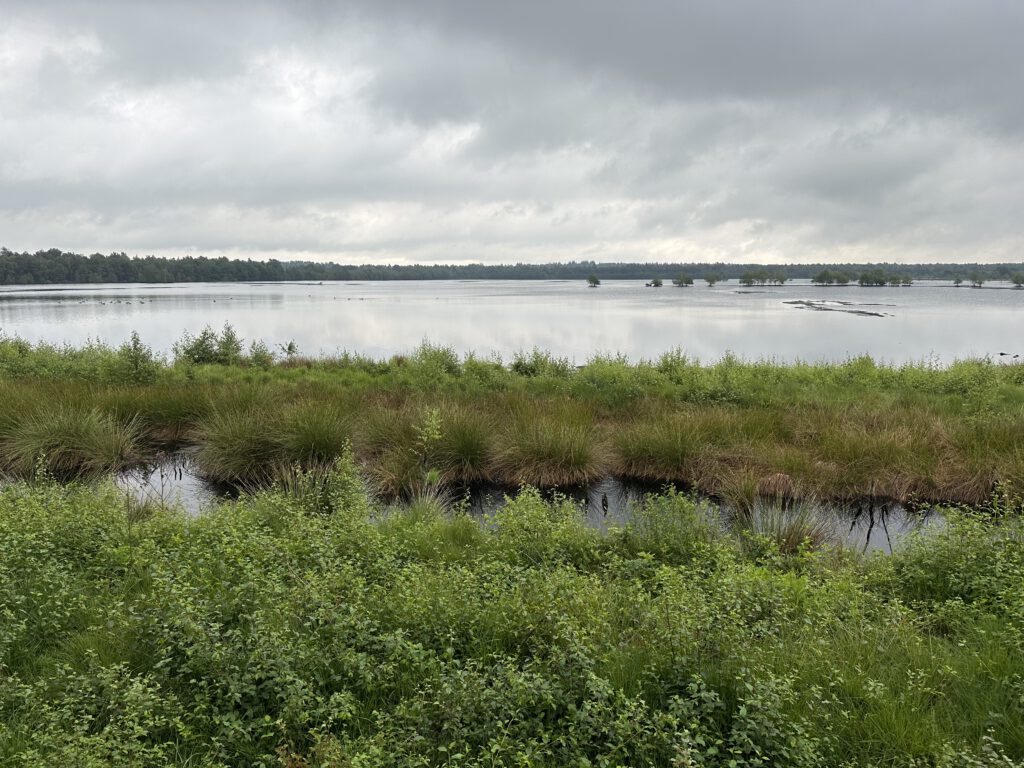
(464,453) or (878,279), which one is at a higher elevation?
(878,279)

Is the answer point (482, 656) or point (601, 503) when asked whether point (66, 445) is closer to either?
point (601, 503)

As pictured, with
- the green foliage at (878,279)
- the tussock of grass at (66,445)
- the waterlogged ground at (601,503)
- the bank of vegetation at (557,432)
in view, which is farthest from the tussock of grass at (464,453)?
the green foliage at (878,279)

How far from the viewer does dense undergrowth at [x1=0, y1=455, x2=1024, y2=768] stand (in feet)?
12.2

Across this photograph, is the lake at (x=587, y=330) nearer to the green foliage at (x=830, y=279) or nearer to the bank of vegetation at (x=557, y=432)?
the bank of vegetation at (x=557, y=432)

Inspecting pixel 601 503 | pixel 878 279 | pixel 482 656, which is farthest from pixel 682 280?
pixel 482 656

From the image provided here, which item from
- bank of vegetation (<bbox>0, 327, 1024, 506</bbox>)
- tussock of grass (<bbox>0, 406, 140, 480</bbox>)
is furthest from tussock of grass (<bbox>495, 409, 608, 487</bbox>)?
tussock of grass (<bbox>0, 406, 140, 480</bbox>)

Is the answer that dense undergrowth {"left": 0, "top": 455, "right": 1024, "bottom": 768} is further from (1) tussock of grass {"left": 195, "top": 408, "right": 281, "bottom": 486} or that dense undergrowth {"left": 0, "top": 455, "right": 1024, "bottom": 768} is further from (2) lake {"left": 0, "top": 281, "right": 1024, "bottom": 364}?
(2) lake {"left": 0, "top": 281, "right": 1024, "bottom": 364}

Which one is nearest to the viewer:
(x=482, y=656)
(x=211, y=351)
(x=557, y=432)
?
(x=482, y=656)

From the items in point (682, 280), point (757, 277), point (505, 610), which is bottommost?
point (505, 610)

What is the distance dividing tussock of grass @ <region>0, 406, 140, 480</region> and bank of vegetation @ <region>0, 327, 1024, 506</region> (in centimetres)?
3

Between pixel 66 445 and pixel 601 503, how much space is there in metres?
10.6

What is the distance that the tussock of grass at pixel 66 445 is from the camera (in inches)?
452

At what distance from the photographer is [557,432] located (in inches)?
476

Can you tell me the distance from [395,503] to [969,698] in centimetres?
802
